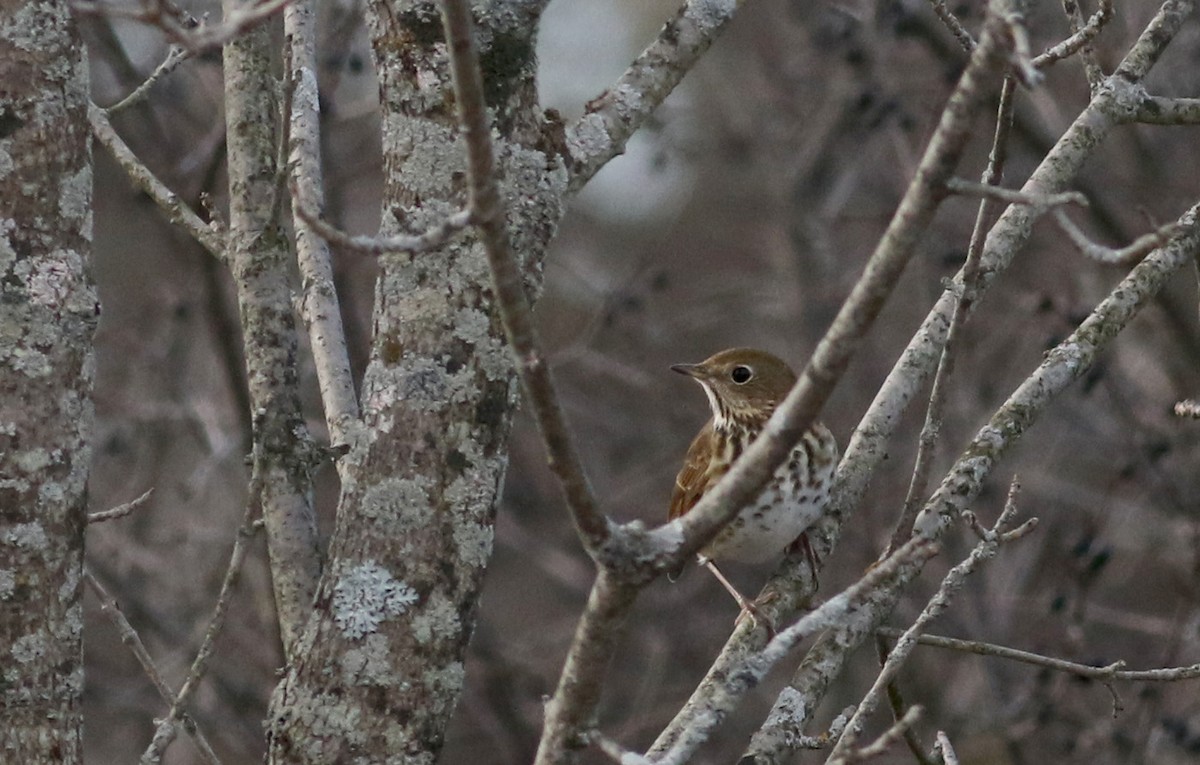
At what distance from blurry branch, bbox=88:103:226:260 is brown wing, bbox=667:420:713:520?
1.94 m

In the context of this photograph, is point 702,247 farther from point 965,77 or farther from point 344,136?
point 965,77

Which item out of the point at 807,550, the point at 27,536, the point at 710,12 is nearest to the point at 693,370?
the point at 807,550

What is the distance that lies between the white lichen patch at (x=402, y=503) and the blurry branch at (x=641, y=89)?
74 cm

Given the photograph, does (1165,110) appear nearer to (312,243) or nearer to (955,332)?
(955,332)

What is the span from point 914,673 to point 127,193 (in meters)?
4.55

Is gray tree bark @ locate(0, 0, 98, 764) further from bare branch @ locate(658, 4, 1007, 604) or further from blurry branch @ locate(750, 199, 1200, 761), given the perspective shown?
blurry branch @ locate(750, 199, 1200, 761)

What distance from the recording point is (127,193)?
297 inches

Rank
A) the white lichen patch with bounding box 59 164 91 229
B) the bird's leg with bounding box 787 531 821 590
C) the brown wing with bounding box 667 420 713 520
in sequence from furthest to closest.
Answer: the brown wing with bounding box 667 420 713 520, the bird's leg with bounding box 787 531 821 590, the white lichen patch with bounding box 59 164 91 229

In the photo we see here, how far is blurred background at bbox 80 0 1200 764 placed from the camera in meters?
6.39

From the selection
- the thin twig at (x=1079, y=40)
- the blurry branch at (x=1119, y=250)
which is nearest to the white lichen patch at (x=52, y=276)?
the blurry branch at (x=1119, y=250)

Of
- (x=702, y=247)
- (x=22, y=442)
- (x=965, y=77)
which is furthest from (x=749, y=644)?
(x=702, y=247)

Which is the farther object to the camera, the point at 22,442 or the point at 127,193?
the point at 127,193

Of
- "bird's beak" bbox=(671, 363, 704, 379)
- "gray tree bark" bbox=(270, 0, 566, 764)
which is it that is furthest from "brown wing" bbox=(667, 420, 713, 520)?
"gray tree bark" bbox=(270, 0, 566, 764)

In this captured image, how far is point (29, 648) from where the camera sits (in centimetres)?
251
